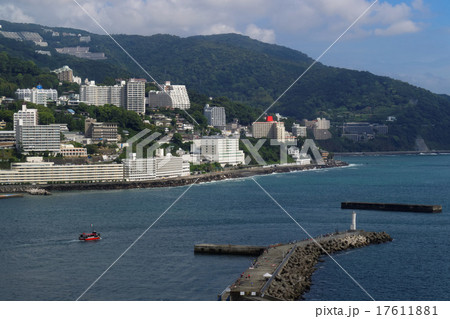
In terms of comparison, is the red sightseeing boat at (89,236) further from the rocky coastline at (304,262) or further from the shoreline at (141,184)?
the shoreline at (141,184)

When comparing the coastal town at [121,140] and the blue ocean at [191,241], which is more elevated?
the coastal town at [121,140]

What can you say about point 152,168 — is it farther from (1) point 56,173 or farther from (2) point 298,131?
(2) point 298,131

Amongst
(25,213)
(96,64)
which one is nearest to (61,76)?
(96,64)

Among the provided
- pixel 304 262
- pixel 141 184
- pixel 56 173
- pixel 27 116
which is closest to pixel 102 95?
pixel 27 116

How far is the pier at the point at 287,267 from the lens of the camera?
10648 millimetres

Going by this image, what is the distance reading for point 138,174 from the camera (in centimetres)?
3011

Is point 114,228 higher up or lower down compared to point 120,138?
lower down

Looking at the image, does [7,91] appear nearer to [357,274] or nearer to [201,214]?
[201,214]

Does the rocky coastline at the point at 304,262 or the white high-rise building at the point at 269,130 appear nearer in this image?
the rocky coastline at the point at 304,262

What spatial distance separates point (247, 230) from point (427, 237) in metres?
3.94

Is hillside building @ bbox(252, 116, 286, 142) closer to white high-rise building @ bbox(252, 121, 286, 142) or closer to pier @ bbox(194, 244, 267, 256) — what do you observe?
white high-rise building @ bbox(252, 121, 286, 142)

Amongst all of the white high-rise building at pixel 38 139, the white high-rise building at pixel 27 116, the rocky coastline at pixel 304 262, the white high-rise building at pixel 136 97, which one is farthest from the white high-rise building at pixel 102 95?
the rocky coastline at pixel 304 262

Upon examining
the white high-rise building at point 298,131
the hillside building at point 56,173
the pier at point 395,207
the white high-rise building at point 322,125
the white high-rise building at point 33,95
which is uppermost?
the white high-rise building at point 33,95

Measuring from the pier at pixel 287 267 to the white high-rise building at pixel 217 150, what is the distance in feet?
70.1
